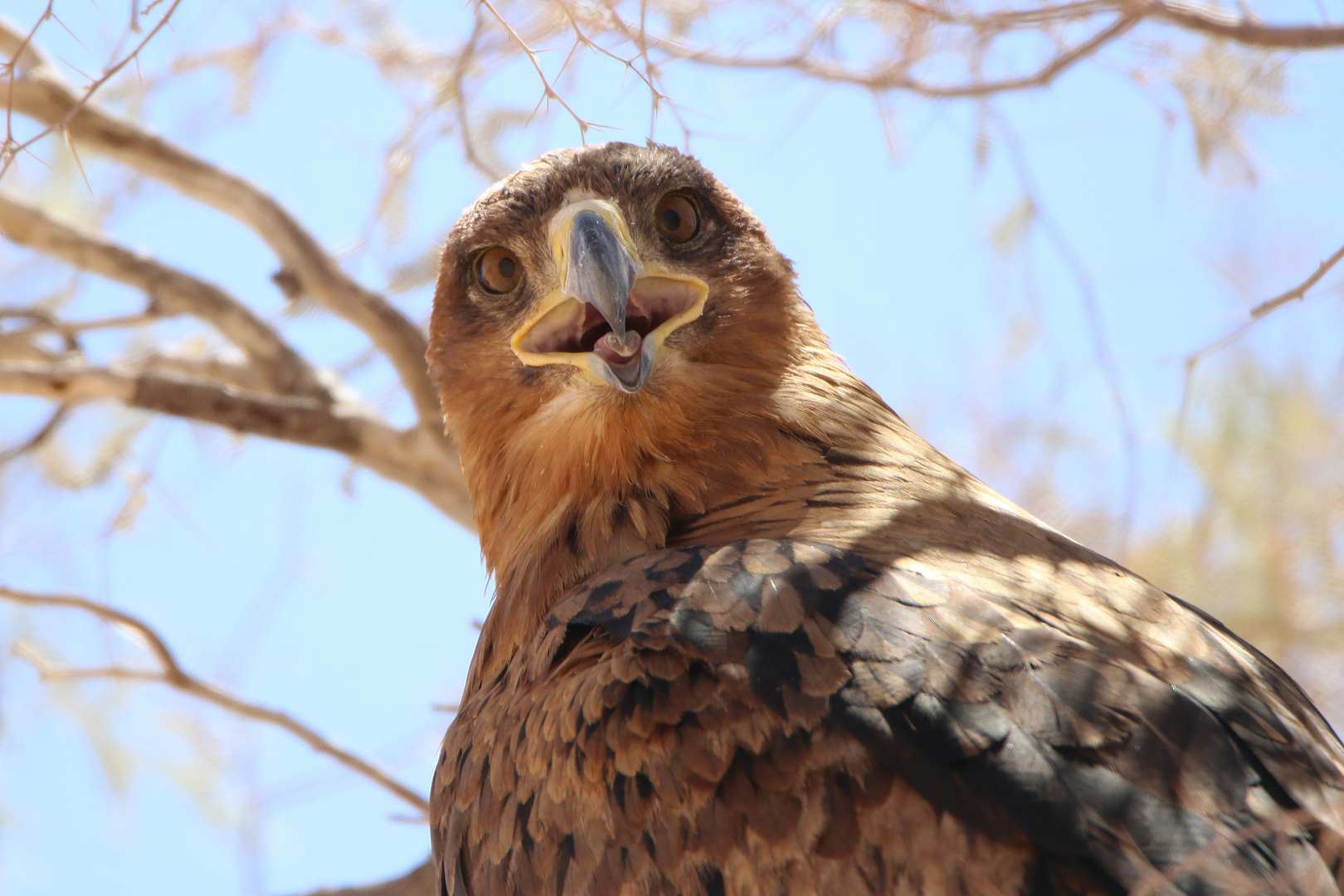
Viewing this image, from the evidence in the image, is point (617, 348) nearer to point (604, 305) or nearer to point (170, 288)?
point (604, 305)

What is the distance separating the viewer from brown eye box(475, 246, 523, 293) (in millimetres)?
3438

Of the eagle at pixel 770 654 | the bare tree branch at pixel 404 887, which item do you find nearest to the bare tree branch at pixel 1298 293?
the eagle at pixel 770 654

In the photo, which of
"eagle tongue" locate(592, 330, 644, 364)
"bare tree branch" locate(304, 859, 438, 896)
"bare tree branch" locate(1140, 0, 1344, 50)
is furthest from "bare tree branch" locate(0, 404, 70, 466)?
"bare tree branch" locate(1140, 0, 1344, 50)

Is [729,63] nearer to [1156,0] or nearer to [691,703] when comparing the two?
[1156,0]

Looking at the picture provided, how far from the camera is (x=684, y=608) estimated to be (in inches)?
94.7

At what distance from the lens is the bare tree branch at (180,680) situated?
412 cm

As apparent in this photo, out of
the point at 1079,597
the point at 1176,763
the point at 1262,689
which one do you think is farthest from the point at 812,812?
the point at 1262,689

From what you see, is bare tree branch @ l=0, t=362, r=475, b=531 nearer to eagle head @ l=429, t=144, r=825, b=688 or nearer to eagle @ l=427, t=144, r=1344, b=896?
eagle head @ l=429, t=144, r=825, b=688

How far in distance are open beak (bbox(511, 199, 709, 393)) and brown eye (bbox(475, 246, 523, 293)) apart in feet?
0.57

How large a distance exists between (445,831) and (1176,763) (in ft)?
4.84

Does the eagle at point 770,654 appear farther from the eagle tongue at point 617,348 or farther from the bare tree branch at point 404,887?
the bare tree branch at point 404,887

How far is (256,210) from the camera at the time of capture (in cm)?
505

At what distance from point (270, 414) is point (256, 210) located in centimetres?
99

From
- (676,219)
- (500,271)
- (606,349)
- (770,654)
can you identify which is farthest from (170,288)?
(770,654)
